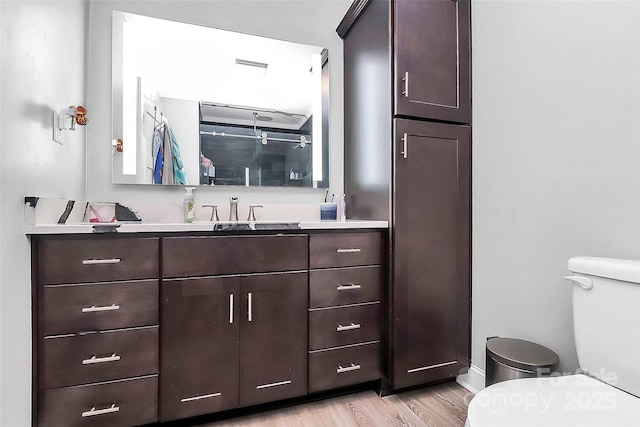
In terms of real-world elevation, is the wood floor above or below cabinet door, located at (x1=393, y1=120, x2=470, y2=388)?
below

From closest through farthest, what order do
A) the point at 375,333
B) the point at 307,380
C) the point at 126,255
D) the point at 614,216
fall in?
the point at 614,216 → the point at 126,255 → the point at 307,380 → the point at 375,333

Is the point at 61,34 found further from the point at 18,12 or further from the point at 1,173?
the point at 1,173

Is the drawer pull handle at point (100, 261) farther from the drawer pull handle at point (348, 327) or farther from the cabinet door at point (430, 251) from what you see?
the cabinet door at point (430, 251)

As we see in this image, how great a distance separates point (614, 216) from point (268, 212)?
1.59 metres

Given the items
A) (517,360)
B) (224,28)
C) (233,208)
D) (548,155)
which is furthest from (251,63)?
(517,360)

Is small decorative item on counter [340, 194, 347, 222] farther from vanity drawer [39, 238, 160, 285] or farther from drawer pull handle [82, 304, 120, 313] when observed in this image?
drawer pull handle [82, 304, 120, 313]

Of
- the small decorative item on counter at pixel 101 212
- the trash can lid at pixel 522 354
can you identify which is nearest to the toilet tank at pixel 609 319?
the trash can lid at pixel 522 354

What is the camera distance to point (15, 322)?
102 centimetres

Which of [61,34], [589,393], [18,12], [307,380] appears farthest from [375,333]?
[61,34]

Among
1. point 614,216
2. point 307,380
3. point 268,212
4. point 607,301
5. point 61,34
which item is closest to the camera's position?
point 607,301

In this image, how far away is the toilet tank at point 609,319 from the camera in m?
0.90

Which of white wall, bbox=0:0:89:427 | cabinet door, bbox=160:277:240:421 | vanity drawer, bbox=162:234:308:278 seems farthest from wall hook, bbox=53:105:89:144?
cabinet door, bbox=160:277:240:421

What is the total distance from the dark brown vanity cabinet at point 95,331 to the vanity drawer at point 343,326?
0.68 m

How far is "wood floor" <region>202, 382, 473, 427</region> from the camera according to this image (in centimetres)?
143
